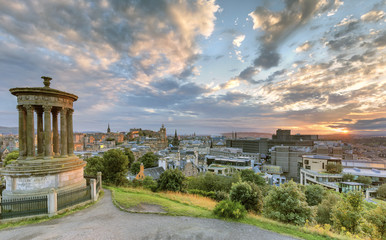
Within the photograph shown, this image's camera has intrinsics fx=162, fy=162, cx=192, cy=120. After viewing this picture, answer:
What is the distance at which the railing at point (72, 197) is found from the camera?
12070 millimetres

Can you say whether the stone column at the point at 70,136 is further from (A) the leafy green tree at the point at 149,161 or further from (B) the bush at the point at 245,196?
(A) the leafy green tree at the point at 149,161

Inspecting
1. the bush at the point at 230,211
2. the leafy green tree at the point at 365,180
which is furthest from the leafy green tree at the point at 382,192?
the bush at the point at 230,211

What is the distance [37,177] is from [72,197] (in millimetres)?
3148

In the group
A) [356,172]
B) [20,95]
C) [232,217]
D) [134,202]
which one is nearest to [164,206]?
[134,202]

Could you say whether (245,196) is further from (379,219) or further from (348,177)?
(348,177)

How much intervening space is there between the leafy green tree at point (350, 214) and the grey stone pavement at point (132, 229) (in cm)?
948

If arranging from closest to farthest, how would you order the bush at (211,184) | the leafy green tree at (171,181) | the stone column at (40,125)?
the stone column at (40,125) → the leafy green tree at (171,181) → the bush at (211,184)

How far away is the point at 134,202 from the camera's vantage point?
549 inches

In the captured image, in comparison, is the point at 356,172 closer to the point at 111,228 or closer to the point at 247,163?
the point at 247,163

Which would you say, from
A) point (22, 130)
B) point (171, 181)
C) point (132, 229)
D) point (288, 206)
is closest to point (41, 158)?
point (22, 130)

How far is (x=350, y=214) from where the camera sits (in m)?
13.6

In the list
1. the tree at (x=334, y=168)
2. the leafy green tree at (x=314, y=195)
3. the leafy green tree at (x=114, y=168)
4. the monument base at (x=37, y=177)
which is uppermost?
the monument base at (x=37, y=177)

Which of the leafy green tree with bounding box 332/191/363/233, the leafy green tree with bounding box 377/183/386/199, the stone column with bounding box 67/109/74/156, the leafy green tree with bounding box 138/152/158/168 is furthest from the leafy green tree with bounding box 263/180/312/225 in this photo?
the leafy green tree with bounding box 138/152/158/168

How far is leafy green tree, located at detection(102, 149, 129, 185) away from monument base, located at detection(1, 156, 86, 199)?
29.8 ft
